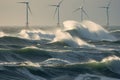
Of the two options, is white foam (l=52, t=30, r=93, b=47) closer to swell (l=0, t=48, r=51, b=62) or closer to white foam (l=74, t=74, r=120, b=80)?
swell (l=0, t=48, r=51, b=62)

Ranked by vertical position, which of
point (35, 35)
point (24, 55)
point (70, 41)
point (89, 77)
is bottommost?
point (89, 77)

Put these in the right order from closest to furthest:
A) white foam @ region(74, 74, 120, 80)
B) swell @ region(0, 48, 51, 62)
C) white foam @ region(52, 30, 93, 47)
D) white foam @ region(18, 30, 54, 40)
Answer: white foam @ region(74, 74, 120, 80), swell @ region(0, 48, 51, 62), white foam @ region(52, 30, 93, 47), white foam @ region(18, 30, 54, 40)

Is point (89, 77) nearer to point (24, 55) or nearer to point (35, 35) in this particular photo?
point (24, 55)

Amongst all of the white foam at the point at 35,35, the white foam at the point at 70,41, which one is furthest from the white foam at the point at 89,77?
the white foam at the point at 35,35

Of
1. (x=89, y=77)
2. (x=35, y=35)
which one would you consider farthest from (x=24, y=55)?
(x=35, y=35)

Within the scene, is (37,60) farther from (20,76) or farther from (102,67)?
(20,76)

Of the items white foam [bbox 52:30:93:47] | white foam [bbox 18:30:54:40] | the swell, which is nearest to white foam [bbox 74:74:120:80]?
the swell

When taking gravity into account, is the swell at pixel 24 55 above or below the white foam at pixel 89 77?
above

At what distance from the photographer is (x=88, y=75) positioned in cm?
2561

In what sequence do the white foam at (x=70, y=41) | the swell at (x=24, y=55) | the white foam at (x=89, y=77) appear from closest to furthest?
the white foam at (x=89, y=77)
the swell at (x=24, y=55)
the white foam at (x=70, y=41)

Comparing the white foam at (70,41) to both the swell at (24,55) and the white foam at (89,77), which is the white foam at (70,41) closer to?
the swell at (24,55)

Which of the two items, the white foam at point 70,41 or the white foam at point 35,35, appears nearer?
the white foam at point 70,41

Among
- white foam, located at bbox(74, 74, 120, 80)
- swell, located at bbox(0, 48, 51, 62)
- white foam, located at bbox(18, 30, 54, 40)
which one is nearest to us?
white foam, located at bbox(74, 74, 120, 80)

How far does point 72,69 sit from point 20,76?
4179 millimetres
